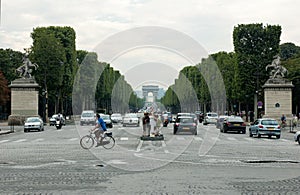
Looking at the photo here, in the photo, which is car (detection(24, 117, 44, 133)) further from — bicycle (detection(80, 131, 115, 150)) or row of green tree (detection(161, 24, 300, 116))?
row of green tree (detection(161, 24, 300, 116))

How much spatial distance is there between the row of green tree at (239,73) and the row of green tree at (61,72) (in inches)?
793

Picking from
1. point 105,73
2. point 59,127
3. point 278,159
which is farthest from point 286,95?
point 105,73

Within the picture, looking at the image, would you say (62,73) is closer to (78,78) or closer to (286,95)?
(78,78)

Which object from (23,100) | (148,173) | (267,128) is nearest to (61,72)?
(23,100)

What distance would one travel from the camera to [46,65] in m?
77.9

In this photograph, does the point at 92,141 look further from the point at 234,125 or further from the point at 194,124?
the point at 234,125

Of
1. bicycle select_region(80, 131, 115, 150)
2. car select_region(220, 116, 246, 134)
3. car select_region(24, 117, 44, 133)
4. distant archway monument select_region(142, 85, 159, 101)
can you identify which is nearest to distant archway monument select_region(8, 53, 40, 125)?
car select_region(24, 117, 44, 133)

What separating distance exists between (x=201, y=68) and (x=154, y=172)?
94253 mm

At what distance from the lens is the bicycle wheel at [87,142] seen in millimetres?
27947

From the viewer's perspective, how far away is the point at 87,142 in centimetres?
2817

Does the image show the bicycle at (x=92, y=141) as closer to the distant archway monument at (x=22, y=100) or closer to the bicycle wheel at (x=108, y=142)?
the bicycle wheel at (x=108, y=142)

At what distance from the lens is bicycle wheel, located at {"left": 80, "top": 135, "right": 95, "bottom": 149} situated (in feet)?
91.7

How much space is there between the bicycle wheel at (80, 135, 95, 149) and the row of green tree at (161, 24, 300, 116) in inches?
1755

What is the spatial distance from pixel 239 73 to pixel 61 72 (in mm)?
25350
